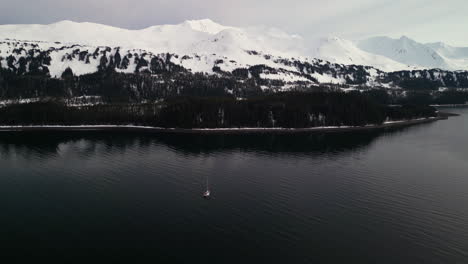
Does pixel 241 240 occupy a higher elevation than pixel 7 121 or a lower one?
lower

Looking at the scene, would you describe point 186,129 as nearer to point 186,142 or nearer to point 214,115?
A: point 214,115

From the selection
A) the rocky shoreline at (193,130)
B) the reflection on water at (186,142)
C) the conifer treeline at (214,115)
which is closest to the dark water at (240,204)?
the reflection on water at (186,142)

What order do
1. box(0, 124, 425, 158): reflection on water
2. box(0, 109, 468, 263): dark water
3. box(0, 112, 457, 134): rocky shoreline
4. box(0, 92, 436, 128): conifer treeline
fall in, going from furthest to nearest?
box(0, 92, 436, 128): conifer treeline → box(0, 112, 457, 134): rocky shoreline → box(0, 124, 425, 158): reflection on water → box(0, 109, 468, 263): dark water

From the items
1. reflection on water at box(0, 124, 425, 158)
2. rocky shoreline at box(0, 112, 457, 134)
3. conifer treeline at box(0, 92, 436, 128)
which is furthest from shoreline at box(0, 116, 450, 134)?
reflection on water at box(0, 124, 425, 158)

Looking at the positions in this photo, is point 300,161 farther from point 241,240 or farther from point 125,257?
point 125,257

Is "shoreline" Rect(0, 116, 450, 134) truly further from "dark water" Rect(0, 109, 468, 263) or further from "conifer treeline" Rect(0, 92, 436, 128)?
"dark water" Rect(0, 109, 468, 263)

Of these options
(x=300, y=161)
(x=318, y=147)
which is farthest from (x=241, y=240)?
(x=318, y=147)

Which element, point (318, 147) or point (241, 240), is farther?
point (318, 147)

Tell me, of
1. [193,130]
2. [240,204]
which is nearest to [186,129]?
[193,130]

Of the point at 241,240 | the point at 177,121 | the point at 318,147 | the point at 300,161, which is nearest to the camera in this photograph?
the point at 241,240
